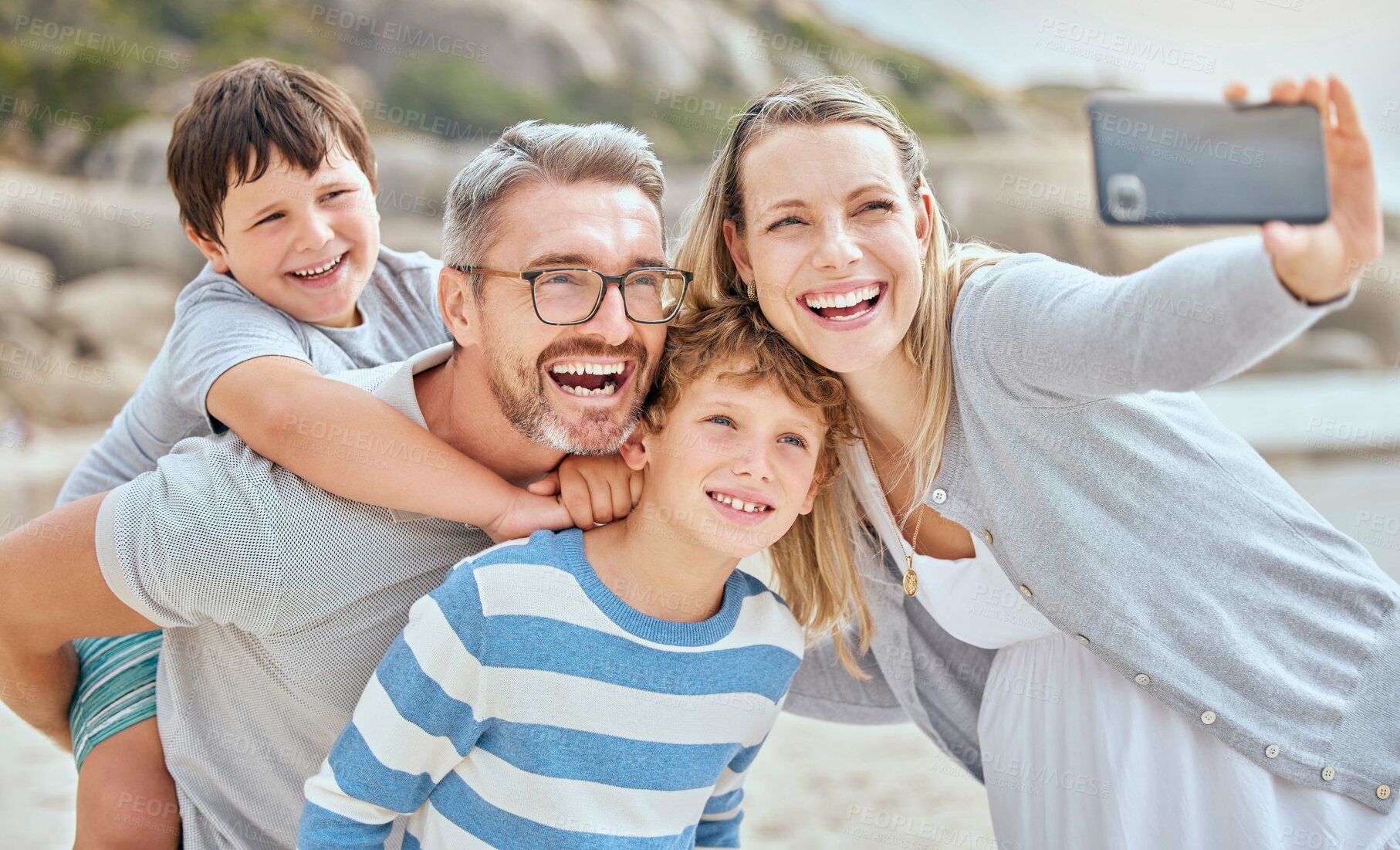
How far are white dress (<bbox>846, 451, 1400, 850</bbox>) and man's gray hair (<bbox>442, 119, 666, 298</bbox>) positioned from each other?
73 cm

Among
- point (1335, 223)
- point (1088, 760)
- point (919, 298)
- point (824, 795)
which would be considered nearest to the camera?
point (1335, 223)

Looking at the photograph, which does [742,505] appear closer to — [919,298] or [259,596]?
[919,298]

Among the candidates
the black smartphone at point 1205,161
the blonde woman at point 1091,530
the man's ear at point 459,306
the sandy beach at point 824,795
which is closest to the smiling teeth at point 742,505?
the blonde woman at point 1091,530

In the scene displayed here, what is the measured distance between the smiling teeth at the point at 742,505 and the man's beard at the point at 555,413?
0.24 metres

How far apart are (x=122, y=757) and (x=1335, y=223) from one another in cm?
231

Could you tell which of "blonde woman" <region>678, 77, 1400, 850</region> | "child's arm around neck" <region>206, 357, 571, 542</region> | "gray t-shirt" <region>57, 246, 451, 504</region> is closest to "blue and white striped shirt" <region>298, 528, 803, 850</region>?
"child's arm around neck" <region>206, 357, 571, 542</region>

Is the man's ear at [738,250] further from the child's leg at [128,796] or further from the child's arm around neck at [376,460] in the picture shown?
the child's leg at [128,796]

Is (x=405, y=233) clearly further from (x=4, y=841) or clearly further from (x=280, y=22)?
(x=4, y=841)

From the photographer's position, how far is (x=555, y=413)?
6.76ft

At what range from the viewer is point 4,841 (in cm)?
458

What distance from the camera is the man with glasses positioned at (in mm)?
1977

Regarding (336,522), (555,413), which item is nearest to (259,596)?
(336,522)

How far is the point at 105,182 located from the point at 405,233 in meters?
4.06

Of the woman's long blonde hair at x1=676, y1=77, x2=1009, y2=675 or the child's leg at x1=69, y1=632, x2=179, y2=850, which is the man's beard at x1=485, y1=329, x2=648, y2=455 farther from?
the child's leg at x1=69, y1=632, x2=179, y2=850
